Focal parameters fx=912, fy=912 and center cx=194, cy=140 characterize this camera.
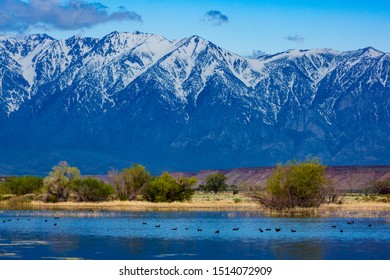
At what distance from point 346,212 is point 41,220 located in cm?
2684

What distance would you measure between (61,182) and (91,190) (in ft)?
11.8

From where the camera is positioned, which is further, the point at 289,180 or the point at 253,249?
the point at 289,180

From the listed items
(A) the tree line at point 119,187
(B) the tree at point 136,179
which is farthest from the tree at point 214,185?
(B) the tree at point 136,179

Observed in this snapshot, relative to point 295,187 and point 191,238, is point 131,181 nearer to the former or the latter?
point 295,187

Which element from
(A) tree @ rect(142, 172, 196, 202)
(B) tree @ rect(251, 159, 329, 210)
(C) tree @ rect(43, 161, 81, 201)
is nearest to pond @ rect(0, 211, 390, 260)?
(B) tree @ rect(251, 159, 329, 210)

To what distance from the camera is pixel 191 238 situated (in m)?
53.7

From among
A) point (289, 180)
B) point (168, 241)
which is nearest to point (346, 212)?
point (289, 180)

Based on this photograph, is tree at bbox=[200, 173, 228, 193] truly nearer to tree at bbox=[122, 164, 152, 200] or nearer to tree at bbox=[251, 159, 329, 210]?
tree at bbox=[122, 164, 152, 200]

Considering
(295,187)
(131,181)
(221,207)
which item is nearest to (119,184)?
(131,181)

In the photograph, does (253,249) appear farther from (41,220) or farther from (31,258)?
(41,220)

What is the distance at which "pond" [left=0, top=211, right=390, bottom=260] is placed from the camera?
1730 inches
